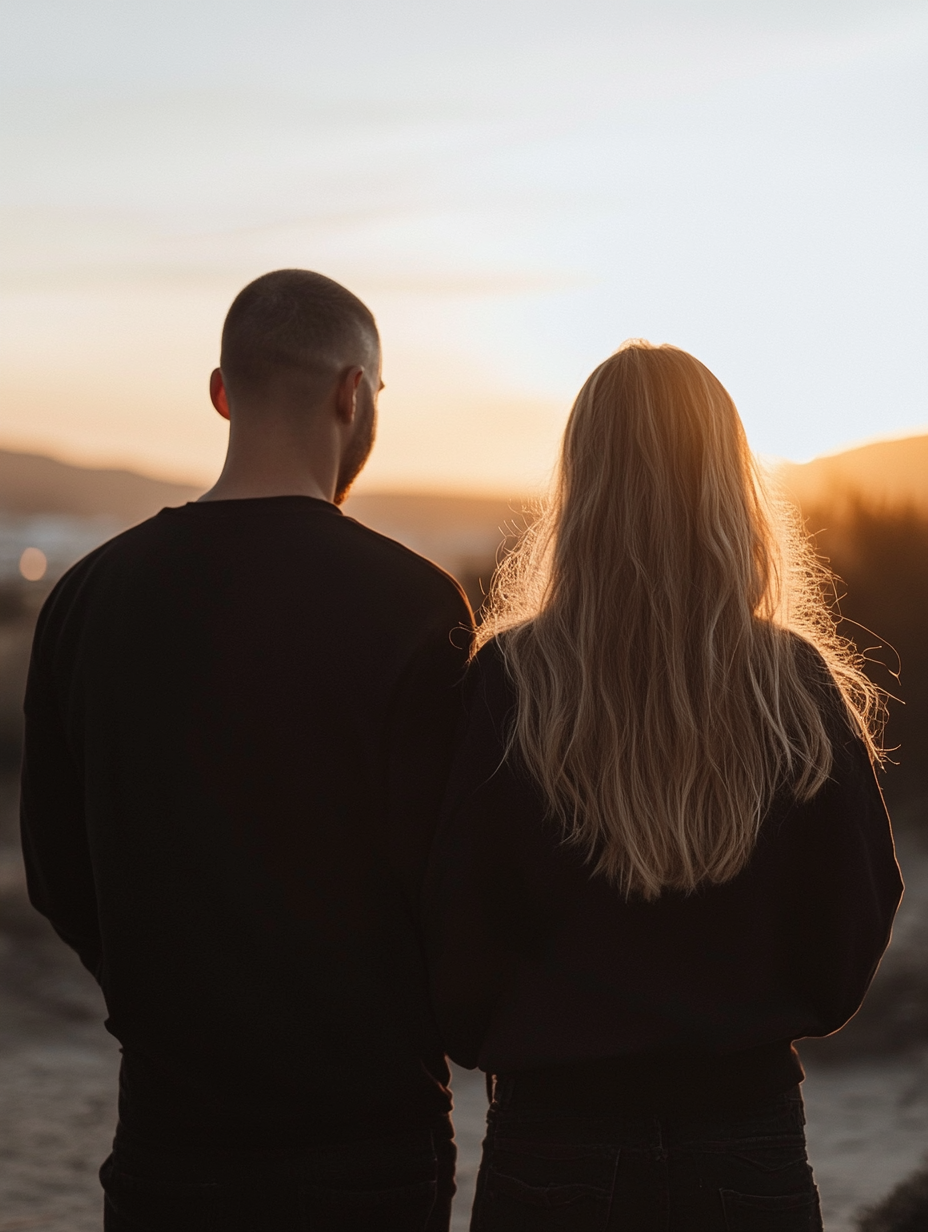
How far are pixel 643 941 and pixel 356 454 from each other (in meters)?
0.91

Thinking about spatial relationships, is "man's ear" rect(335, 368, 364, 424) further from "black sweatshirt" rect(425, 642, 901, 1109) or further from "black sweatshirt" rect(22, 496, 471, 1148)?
"black sweatshirt" rect(425, 642, 901, 1109)

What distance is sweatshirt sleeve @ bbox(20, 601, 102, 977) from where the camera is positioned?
1954 millimetres

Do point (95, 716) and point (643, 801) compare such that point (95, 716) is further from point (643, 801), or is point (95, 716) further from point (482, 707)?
point (643, 801)

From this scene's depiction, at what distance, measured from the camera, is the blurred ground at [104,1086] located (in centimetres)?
518

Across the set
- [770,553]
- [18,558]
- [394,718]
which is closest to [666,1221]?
[394,718]

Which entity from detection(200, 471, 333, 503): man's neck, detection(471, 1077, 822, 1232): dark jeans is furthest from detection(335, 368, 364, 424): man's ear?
detection(471, 1077, 822, 1232): dark jeans

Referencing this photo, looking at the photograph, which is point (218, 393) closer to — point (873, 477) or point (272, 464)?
point (272, 464)

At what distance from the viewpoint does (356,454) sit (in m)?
1.97

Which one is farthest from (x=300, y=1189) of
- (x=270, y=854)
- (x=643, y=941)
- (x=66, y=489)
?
(x=66, y=489)

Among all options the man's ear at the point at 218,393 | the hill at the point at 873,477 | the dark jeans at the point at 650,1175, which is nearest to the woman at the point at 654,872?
the dark jeans at the point at 650,1175

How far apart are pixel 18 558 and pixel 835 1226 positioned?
14.4 meters

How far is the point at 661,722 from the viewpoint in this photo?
64.7 inches

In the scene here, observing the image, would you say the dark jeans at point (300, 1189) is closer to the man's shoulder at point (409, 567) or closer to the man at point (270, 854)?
the man at point (270, 854)

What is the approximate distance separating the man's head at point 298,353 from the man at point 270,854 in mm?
161
